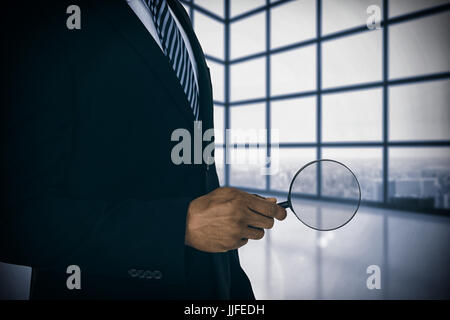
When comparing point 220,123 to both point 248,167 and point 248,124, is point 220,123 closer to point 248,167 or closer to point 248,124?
point 248,124

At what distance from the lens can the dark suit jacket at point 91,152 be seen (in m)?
0.57

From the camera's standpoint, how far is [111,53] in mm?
683

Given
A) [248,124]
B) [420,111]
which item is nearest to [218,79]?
[248,124]

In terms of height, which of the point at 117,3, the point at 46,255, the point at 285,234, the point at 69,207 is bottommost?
the point at 285,234

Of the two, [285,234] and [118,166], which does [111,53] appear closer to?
[118,166]

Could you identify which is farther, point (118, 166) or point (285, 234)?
point (285, 234)

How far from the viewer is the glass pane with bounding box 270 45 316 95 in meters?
6.03

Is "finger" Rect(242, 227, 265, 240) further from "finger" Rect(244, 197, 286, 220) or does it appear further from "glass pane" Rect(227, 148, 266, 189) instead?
"glass pane" Rect(227, 148, 266, 189)

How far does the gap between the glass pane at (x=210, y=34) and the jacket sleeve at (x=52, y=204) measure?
6.83 meters

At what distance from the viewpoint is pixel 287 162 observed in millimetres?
6516

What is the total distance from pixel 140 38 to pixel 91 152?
1.12 feet
